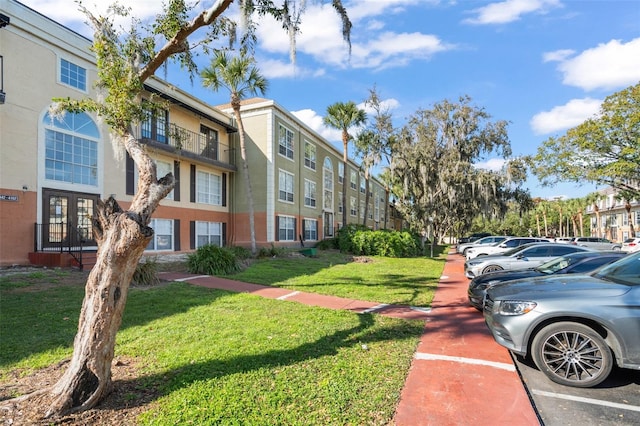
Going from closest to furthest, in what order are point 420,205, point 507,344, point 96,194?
point 507,344
point 96,194
point 420,205

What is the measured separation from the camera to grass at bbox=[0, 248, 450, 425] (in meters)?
3.42

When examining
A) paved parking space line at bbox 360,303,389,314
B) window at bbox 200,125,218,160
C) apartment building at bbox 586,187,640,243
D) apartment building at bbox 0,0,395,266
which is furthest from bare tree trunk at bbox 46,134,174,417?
apartment building at bbox 586,187,640,243

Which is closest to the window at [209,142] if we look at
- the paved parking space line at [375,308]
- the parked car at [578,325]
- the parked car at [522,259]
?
the parked car at [522,259]

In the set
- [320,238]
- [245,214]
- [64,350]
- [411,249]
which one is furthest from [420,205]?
[64,350]

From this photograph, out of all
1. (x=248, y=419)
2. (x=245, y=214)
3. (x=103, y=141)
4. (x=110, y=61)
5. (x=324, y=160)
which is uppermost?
(x=324, y=160)

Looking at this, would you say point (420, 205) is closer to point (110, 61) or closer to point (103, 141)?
point (103, 141)

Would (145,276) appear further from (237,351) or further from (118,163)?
(118,163)

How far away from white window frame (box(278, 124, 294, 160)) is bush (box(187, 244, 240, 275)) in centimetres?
1169

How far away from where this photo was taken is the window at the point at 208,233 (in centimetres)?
2012

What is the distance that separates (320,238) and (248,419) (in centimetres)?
2636

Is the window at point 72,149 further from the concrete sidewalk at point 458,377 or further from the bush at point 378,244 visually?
the bush at point 378,244

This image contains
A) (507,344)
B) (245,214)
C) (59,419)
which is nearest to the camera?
(59,419)

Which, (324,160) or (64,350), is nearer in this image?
(64,350)

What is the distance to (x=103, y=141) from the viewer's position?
1462 cm
